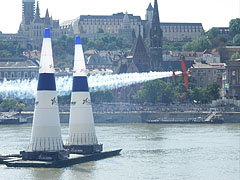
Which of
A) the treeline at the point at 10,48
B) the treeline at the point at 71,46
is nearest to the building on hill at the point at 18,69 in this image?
the treeline at the point at 10,48

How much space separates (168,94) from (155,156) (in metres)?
59.4

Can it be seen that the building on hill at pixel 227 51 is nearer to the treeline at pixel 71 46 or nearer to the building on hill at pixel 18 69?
the treeline at pixel 71 46

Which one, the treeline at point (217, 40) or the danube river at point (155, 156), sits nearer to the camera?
the danube river at point (155, 156)

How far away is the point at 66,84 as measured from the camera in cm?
11250

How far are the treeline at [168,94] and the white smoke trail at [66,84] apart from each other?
1.70m

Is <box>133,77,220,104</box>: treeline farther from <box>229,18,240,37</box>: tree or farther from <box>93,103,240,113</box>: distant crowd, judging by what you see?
<box>229,18,240,37</box>: tree

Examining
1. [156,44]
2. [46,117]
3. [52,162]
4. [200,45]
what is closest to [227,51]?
[200,45]

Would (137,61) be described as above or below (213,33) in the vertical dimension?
below

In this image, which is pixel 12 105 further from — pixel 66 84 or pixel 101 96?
pixel 101 96

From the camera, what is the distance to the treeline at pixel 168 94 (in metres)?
118

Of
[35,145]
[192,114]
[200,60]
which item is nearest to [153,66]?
[200,60]

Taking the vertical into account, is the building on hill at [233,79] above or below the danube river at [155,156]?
above

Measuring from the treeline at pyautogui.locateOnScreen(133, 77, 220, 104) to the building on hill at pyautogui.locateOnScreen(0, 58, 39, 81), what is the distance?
14.8 metres

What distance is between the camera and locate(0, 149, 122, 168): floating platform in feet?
168
